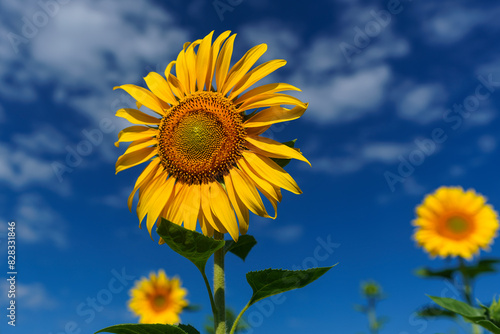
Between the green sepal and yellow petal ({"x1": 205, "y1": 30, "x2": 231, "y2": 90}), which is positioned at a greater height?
yellow petal ({"x1": 205, "y1": 30, "x2": 231, "y2": 90})

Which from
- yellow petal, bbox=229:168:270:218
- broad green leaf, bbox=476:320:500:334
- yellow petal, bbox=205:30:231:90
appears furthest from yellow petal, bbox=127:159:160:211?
broad green leaf, bbox=476:320:500:334

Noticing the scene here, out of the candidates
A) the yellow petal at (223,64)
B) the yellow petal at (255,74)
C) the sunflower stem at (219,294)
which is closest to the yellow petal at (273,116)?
the yellow petal at (255,74)

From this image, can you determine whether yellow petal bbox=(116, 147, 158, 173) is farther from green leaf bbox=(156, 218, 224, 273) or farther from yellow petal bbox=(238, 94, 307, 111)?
green leaf bbox=(156, 218, 224, 273)

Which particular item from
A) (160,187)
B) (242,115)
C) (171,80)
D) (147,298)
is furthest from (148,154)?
(147,298)

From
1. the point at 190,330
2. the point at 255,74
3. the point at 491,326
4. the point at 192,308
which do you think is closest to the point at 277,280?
the point at 190,330

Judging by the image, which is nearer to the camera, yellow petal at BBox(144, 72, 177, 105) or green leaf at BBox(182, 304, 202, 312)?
yellow petal at BBox(144, 72, 177, 105)

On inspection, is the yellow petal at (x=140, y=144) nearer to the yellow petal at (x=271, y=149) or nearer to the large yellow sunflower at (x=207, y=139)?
the large yellow sunflower at (x=207, y=139)

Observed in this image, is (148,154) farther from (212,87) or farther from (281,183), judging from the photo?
(281,183)
